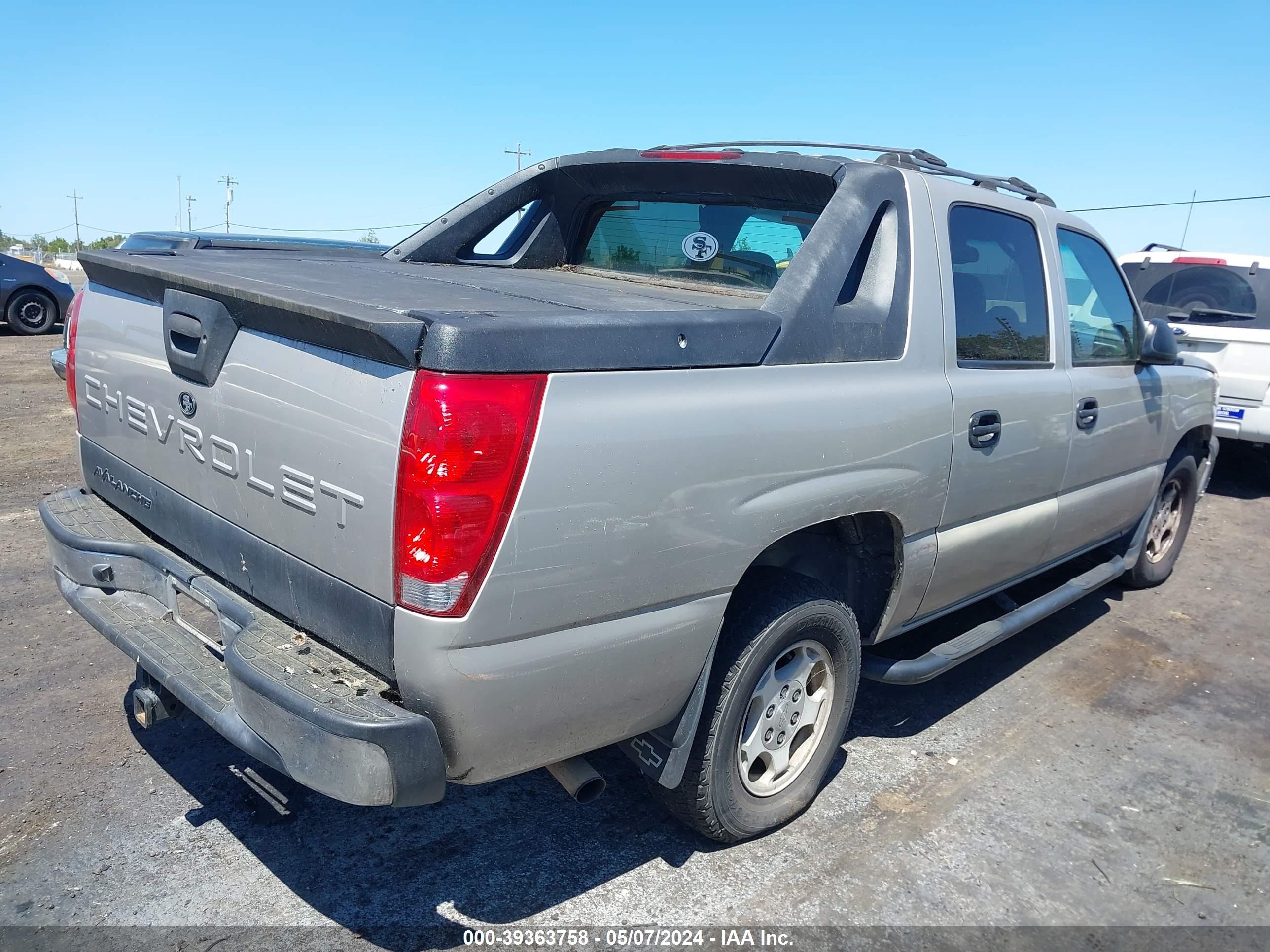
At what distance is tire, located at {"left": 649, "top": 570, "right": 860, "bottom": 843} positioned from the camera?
9.04ft

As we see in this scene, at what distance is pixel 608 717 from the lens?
7.95 ft

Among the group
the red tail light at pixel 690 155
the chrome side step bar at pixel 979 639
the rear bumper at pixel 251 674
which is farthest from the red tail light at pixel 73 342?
the chrome side step bar at pixel 979 639

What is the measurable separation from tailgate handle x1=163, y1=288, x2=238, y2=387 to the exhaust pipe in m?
1.36

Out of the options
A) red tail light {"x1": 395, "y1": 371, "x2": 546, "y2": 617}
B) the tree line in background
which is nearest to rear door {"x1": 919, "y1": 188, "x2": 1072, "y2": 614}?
red tail light {"x1": 395, "y1": 371, "x2": 546, "y2": 617}

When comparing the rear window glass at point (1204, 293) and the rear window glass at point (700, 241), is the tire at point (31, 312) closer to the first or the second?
the rear window glass at point (700, 241)

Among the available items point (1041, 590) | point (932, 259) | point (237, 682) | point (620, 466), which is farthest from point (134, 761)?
point (1041, 590)

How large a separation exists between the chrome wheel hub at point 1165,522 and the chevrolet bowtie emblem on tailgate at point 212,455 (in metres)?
4.70

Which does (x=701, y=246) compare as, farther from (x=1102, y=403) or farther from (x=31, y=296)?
(x=31, y=296)

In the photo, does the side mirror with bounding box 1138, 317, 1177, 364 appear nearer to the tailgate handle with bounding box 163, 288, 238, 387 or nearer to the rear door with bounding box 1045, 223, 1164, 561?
the rear door with bounding box 1045, 223, 1164, 561

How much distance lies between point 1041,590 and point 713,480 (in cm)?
328

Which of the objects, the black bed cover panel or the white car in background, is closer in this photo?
the black bed cover panel

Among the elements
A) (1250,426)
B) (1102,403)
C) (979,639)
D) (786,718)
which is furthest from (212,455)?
(1250,426)

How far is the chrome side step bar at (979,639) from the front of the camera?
3461 millimetres

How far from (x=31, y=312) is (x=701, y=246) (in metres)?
15.6
